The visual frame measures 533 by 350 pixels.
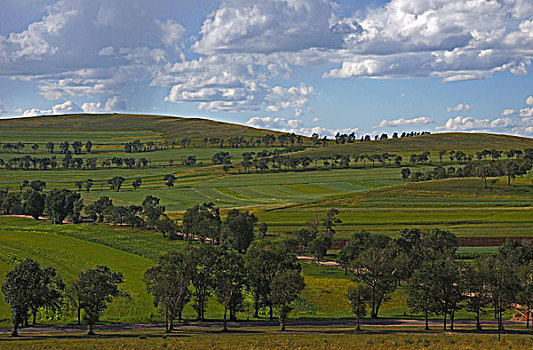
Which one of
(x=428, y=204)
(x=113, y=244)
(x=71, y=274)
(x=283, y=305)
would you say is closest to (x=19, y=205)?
(x=113, y=244)

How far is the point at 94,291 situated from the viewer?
74688 millimetres

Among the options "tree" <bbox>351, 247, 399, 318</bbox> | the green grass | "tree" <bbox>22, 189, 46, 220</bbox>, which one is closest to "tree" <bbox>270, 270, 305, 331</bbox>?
the green grass

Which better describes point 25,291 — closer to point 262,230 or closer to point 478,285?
point 478,285

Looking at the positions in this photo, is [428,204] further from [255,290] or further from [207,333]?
[207,333]

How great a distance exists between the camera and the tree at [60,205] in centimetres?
17562

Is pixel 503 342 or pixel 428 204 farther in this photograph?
pixel 428 204

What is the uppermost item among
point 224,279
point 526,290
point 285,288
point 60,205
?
point 60,205

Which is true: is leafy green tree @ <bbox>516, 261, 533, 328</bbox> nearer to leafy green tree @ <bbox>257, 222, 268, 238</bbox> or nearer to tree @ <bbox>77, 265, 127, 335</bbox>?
tree @ <bbox>77, 265, 127, 335</bbox>

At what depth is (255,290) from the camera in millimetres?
86875

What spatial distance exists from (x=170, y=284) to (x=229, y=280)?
962cm

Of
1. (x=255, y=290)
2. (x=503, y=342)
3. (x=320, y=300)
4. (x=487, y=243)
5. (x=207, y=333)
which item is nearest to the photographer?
(x=503, y=342)

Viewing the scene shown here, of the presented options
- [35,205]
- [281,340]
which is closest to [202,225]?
[35,205]

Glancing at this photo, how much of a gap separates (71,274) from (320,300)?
4171cm

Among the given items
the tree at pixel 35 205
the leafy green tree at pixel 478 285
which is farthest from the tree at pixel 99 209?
the leafy green tree at pixel 478 285
